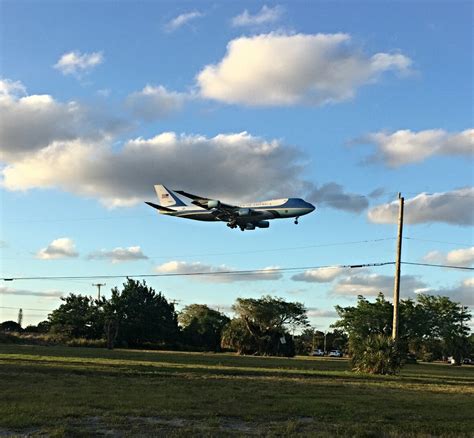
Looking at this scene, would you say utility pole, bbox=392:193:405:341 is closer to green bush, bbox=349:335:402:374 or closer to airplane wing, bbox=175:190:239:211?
green bush, bbox=349:335:402:374

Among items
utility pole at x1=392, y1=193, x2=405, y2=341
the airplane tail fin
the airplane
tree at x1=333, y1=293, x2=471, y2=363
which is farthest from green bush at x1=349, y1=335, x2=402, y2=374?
tree at x1=333, y1=293, x2=471, y2=363

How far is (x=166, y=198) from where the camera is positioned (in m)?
48.7

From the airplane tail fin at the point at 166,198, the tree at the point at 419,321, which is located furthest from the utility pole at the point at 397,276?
the tree at the point at 419,321

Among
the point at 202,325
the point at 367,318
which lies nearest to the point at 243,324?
the point at 367,318

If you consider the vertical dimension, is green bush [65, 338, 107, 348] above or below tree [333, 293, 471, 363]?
below

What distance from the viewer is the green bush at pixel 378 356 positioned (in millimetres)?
35094

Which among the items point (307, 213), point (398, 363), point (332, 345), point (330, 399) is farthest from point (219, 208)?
point (332, 345)

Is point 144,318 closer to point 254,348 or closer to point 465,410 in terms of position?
point 254,348

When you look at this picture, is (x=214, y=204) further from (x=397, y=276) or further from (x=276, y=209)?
(x=397, y=276)

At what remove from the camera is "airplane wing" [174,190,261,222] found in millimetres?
37984

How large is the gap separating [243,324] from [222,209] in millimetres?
46533

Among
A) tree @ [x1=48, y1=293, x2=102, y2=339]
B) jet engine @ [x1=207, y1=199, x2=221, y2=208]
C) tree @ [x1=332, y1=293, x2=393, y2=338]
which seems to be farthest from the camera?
tree @ [x1=48, y1=293, x2=102, y2=339]

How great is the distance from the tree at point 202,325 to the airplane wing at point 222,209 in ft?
207

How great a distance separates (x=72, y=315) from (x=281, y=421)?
3297 inches
